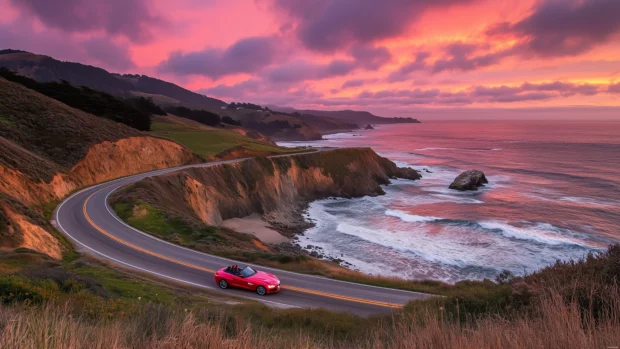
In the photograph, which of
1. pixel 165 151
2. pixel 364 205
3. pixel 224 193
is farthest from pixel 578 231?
pixel 165 151

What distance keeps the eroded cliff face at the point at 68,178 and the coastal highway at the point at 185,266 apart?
197 centimetres

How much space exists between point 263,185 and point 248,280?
104 feet

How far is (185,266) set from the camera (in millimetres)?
19344

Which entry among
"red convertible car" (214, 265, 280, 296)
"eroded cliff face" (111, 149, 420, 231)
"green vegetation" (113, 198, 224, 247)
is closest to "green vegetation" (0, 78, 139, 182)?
"eroded cliff face" (111, 149, 420, 231)

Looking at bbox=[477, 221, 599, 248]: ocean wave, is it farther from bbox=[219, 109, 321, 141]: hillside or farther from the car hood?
bbox=[219, 109, 321, 141]: hillside

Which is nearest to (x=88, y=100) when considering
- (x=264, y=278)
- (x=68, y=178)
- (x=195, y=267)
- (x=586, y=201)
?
(x=68, y=178)

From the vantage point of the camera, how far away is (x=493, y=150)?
112m

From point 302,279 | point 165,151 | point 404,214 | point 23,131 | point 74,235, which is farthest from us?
point 165,151

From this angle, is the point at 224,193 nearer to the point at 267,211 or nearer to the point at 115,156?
the point at 267,211

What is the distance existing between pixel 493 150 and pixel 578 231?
8254cm

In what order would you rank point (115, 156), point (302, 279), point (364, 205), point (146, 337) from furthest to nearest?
point (364, 205) → point (115, 156) → point (302, 279) → point (146, 337)

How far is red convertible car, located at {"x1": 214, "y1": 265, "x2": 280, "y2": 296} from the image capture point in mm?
16561

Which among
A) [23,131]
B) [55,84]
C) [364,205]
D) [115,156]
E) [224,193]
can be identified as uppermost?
[55,84]

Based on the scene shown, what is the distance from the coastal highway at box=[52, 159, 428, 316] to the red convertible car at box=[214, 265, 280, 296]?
0.28 metres
